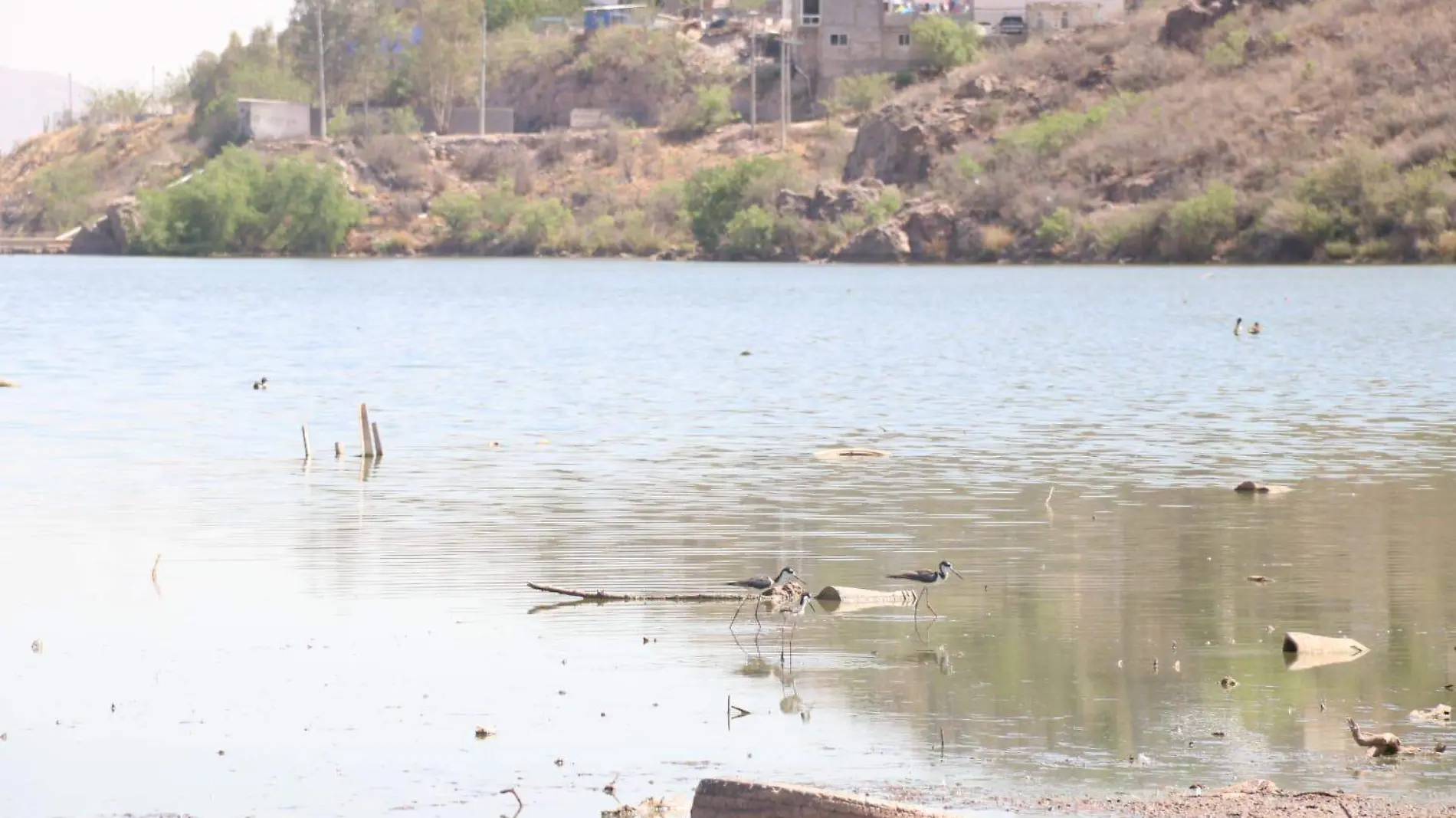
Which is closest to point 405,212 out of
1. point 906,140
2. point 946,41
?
point 946,41

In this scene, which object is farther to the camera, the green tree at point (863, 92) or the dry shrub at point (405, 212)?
the dry shrub at point (405, 212)

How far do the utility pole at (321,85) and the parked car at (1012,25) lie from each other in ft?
180

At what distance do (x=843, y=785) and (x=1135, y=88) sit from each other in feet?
440

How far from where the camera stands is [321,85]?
587 ft

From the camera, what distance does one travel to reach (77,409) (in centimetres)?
3709

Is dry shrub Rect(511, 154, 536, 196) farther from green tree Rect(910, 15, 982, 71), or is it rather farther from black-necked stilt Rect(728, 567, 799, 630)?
black-necked stilt Rect(728, 567, 799, 630)

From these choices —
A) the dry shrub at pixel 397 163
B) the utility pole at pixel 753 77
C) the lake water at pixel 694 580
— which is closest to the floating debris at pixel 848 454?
the lake water at pixel 694 580

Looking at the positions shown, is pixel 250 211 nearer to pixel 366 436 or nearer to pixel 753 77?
pixel 753 77

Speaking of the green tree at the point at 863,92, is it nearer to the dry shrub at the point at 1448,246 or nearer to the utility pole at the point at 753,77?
the utility pole at the point at 753,77

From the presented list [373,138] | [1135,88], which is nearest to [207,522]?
[1135,88]

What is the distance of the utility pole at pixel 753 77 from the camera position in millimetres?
166250

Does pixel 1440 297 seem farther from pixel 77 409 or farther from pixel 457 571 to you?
pixel 457 571

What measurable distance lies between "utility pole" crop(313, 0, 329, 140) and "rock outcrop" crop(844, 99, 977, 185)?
5502cm

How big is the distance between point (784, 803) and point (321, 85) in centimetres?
17497
